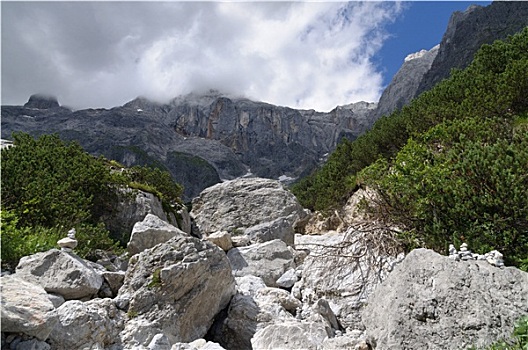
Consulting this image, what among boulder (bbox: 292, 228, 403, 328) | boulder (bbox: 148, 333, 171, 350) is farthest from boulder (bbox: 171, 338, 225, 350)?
boulder (bbox: 292, 228, 403, 328)

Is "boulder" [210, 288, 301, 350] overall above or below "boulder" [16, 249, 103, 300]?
below

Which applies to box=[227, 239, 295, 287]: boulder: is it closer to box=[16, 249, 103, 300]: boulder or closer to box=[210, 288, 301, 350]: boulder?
box=[210, 288, 301, 350]: boulder

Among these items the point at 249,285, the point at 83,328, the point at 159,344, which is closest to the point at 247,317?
the point at 249,285

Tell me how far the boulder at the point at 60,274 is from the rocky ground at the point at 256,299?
19 millimetres

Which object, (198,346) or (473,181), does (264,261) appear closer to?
(198,346)

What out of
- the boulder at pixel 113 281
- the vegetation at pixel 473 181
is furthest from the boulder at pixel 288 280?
the boulder at pixel 113 281

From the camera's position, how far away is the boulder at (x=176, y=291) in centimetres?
636

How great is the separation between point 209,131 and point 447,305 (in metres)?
170

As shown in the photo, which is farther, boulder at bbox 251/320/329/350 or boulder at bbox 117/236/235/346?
boulder at bbox 117/236/235/346

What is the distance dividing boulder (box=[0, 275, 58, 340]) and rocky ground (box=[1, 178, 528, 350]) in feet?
0.04

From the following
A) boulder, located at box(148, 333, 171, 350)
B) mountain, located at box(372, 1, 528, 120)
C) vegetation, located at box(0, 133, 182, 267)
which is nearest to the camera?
boulder, located at box(148, 333, 171, 350)

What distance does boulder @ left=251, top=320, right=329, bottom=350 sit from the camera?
5.50 metres

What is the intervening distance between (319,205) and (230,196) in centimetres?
542

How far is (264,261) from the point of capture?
11453 millimetres
